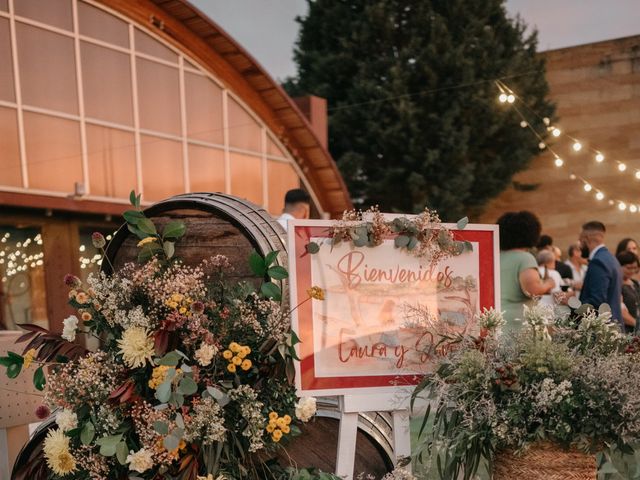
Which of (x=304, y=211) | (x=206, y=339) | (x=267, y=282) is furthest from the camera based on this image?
(x=304, y=211)

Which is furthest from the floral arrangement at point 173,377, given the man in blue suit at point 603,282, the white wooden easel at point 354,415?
the man in blue suit at point 603,282

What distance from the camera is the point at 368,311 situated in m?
2.27

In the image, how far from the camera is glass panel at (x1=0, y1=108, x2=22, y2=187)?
7965 mm

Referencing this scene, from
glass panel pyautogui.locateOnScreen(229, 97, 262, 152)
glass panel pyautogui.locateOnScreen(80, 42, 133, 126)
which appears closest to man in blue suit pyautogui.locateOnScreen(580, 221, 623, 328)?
glass panel pyautogui.locateOnScreen(80, 42, 133, 126)

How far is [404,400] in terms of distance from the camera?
2273 millimetres

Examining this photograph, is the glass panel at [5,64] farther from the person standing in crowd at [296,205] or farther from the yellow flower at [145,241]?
the yellow flower at [145,241]

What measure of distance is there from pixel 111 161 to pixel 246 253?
751 centimetres

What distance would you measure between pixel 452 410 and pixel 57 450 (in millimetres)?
1271

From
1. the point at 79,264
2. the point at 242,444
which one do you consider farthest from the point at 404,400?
the point at 79,264

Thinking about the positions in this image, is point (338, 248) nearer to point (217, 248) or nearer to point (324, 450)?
point (217, 248)

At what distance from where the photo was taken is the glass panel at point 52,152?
8312 millimetres

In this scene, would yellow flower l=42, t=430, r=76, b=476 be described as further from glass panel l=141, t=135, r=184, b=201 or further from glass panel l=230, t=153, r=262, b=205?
glass panel l=230, t=153, r=262, b=205

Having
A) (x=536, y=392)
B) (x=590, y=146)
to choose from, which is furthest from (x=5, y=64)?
(x=590, y=146)

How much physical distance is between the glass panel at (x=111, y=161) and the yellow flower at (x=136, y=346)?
7533 millimetres
